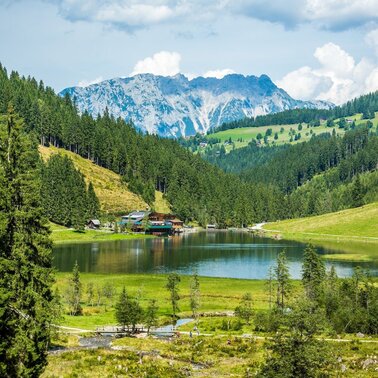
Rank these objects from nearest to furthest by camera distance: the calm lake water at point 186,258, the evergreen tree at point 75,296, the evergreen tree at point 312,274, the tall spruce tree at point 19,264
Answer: the tall spruce tree at point 19,264, the evergreen tree at point 312,274, the evergreen tree at point 75,296, the calm lake water at point 186,258

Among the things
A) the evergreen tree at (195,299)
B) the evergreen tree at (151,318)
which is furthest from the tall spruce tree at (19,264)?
the evergreen tree at (195,299)

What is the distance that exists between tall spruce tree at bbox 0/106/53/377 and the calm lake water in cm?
9238

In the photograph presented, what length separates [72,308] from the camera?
87000 millimetres

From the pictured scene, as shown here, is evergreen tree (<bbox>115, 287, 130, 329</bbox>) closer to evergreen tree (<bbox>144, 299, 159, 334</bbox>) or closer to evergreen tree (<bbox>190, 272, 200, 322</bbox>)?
evergreen tree (<bbox>144, 299, 159, 334</bbox>)

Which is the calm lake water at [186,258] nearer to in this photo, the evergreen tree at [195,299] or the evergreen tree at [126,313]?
the evergreen tree at [195,299]

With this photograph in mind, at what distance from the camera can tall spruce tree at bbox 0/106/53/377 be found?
35438mm

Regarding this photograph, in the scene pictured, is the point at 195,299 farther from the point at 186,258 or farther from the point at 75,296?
the point at 186,258

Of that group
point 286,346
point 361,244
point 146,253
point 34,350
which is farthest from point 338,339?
point 361,244

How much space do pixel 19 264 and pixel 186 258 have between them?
392ft

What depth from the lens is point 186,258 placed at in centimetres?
15475

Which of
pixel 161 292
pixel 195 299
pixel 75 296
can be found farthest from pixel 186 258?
pixel 75 296

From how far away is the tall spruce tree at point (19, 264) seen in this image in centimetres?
3544

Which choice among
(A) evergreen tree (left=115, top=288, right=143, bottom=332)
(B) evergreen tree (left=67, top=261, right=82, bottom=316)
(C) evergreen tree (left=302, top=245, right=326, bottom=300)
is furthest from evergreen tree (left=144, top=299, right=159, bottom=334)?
(C) evergreen tree (left=302, top=245, right=326, bottom=300)

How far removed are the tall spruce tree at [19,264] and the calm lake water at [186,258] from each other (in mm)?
92379
